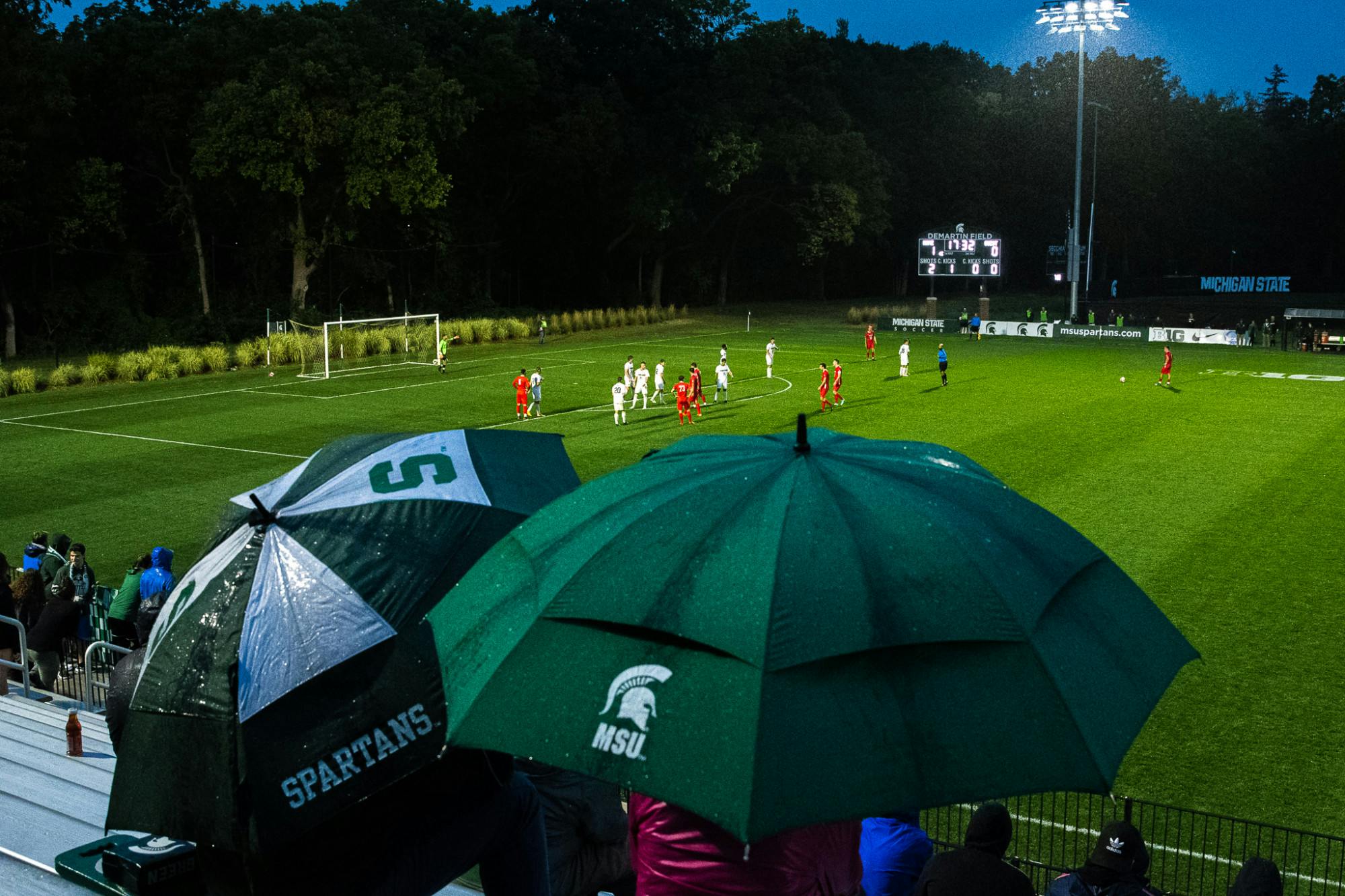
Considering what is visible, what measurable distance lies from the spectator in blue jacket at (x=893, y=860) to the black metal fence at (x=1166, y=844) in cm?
344

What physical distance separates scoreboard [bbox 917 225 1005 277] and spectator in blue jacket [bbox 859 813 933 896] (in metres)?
58.0

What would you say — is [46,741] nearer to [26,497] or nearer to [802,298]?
[26,497]

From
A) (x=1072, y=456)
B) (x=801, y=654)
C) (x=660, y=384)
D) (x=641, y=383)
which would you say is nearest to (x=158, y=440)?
(x=641, y=383)

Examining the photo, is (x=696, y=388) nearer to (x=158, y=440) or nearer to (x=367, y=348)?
(x=158, y=440)

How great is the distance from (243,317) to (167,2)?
18556 millimetres

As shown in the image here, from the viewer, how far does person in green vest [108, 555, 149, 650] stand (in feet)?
43.4

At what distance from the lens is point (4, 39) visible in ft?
149

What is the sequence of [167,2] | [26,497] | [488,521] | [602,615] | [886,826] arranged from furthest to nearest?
1. [167,2]
2. [26,497]
3. [886,826]
4. [488,521]
5. [602,615]

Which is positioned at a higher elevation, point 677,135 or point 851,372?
point 677,135

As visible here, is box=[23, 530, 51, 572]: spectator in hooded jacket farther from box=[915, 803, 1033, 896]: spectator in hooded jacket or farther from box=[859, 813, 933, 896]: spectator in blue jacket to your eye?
box=[915, 803, 1033, 896]: spectator in hooded jacket

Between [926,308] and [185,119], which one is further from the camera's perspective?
[926,308]

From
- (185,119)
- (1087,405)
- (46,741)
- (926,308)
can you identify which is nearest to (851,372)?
(1087,405)

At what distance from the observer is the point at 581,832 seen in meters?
5.08

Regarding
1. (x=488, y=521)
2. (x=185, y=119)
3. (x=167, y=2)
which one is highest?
(x=167, y=2)
